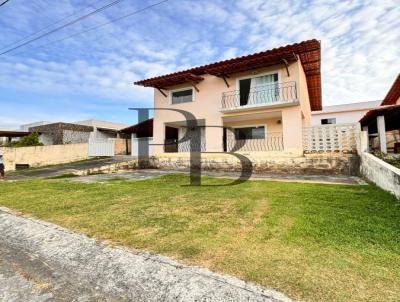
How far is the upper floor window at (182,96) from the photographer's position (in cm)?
1585

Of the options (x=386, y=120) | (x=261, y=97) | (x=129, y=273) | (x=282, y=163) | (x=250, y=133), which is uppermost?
(x=261, y=97)

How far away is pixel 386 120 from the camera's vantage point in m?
16.0

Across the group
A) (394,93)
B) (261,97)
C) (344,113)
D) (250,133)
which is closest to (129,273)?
Result: (261,97)

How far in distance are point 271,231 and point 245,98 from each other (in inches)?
458

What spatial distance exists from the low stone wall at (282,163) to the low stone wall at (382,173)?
3.59 ft

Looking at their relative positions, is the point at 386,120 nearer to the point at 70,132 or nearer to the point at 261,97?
the point at 261,97

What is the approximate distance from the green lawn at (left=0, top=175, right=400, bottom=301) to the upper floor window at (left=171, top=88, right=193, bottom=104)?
409 inches

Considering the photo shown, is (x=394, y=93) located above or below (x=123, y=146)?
above

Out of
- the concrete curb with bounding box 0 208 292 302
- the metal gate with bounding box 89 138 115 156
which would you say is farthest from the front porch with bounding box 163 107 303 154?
the concrete curb with bounding box 0 208 292 302

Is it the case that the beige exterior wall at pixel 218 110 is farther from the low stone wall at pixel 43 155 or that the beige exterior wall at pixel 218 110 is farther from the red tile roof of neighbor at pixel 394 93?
the low stone wall at pixel 43 155

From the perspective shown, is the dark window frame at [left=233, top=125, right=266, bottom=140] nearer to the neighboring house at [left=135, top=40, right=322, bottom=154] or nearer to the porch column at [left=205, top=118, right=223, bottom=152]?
the neighboring house at [left=135, top=40, right=322, bottom=154]

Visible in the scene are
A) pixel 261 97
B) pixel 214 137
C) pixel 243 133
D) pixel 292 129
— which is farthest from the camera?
pixel 243 133

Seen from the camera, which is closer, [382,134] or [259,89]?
[382,134]

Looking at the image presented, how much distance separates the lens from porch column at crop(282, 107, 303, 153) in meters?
12.2
